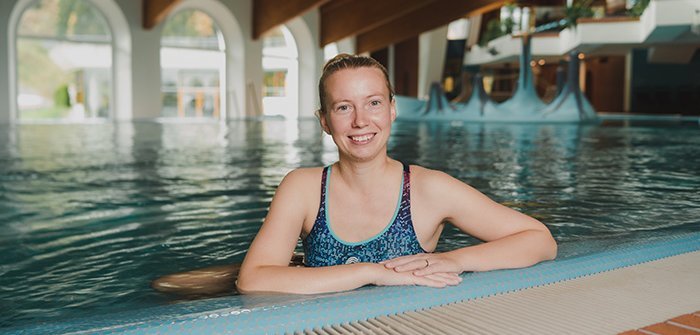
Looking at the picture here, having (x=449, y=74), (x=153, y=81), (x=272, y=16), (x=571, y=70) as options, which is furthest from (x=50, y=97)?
(x=449, y=74)

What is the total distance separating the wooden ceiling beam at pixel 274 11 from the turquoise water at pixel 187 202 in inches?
428

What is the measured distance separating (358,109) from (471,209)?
0.47 meters

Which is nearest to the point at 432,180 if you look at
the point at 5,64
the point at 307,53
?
the point at 5,64

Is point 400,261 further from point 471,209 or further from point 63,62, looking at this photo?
point 63,62

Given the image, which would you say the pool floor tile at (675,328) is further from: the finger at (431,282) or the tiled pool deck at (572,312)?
the finger at (431,282)

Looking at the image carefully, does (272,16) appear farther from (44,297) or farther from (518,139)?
(44,297)

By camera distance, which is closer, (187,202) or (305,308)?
(305,308)

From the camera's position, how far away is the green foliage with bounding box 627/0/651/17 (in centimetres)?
2136

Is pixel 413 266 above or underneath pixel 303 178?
underneath

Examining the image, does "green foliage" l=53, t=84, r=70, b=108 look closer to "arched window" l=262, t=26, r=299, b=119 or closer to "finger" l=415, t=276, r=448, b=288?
"arched window" l=262, t=26, r=299, b=119

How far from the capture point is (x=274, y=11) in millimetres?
21312

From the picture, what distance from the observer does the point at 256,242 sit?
77.9 inches

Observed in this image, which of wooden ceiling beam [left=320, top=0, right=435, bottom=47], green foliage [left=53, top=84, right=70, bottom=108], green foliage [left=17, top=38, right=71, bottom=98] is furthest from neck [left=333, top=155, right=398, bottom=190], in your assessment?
green foliage [left=53, top=84, right=70, bottom=108]

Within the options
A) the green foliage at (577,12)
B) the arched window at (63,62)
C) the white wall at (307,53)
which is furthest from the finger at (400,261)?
the green foliage at (577,12)
